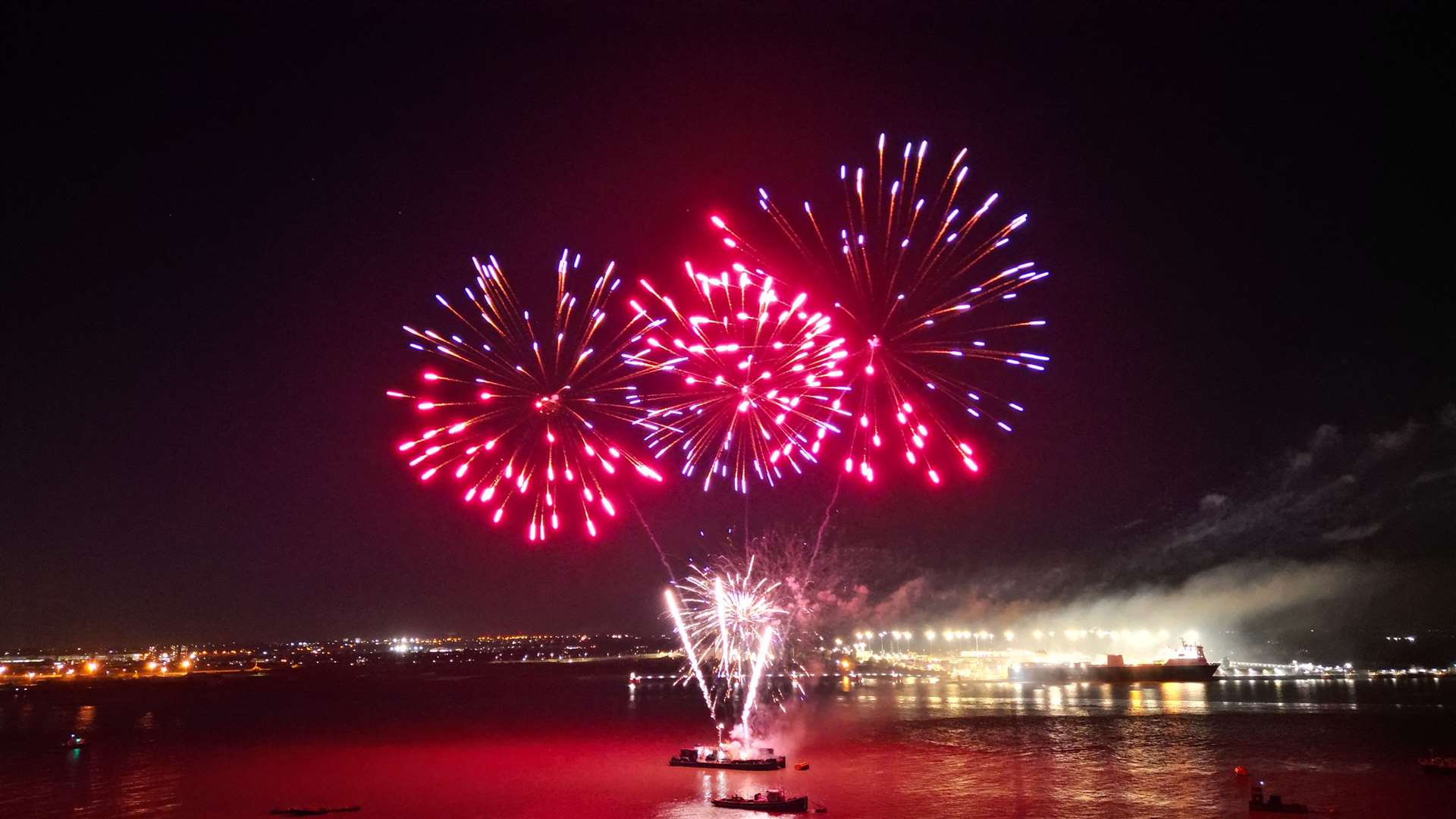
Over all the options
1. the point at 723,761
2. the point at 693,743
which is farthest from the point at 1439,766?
the point at 693,743

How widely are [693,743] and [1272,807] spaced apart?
76.1 ft

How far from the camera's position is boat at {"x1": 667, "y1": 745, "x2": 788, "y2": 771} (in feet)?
107

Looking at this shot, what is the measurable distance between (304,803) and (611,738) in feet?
61.0

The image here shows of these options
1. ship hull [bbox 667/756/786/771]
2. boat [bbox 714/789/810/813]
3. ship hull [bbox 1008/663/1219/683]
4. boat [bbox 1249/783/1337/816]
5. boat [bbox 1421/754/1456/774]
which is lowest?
ship hull [bbox 1008/663/1219/683]

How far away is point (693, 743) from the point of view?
43.2 metres

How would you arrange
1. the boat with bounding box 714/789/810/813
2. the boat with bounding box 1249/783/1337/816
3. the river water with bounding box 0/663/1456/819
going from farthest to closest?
the river water with bounding box 0/663/1456/819
the boat with bounding box 1249/783/1337/816
the boat with bounding box 714/789/810/813

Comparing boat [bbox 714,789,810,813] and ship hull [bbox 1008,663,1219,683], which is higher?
boat [bbox 714,789,810,813]

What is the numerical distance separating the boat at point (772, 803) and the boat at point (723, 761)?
18.2 ft

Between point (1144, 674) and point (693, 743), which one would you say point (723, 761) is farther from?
point (1144, 674)

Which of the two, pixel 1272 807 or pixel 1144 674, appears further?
pixel 1144 674

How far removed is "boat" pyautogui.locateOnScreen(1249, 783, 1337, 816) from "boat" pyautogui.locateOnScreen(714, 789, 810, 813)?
1198 centimetres

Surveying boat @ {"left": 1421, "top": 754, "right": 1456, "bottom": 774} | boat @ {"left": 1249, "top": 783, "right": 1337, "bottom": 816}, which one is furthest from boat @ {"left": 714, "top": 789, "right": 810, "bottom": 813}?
boat @ {"left": 1421, "top": 754, "right": 1456, "bottom": 774}

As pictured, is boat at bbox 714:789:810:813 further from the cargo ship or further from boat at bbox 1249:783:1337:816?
the cargo ship

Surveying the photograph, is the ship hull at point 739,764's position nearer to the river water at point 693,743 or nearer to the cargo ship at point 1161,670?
the river water at point 693,743
